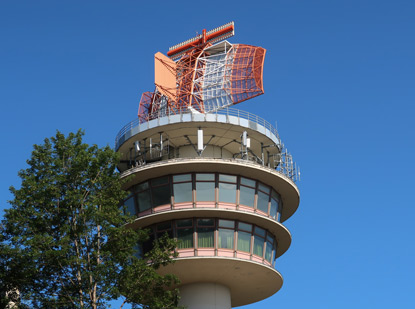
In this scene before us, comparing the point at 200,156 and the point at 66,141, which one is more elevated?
the point at 200,156

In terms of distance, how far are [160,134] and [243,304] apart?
18657mm

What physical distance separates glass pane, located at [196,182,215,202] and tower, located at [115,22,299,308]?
82 millimetres

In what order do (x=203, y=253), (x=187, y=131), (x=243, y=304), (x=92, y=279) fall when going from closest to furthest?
(x=92, y=279) → (x=203, y=253) → (x=187, y=131) → (x=243, y=304)

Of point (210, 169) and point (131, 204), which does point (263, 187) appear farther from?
point (131, 204)

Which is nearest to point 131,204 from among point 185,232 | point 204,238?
point 185,232

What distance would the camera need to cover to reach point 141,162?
188ft

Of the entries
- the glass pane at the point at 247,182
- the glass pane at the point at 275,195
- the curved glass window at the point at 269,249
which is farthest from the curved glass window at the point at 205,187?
the curved glass window at the point at 269,249

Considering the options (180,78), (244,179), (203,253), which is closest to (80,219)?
(203,253)

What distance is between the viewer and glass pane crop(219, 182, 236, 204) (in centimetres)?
5422

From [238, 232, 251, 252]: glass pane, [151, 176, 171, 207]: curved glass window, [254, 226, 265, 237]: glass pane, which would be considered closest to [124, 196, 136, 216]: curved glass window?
[151, 176, 171, 207]: curved glass window

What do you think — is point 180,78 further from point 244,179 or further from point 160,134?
point 244,179

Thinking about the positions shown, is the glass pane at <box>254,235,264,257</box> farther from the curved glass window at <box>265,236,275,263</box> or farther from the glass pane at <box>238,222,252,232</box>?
the glass pane at <box>238,222,252,232</box>

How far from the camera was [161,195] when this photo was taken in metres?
54.8

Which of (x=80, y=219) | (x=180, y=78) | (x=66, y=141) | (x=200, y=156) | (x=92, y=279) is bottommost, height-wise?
(x=92, y=279)
